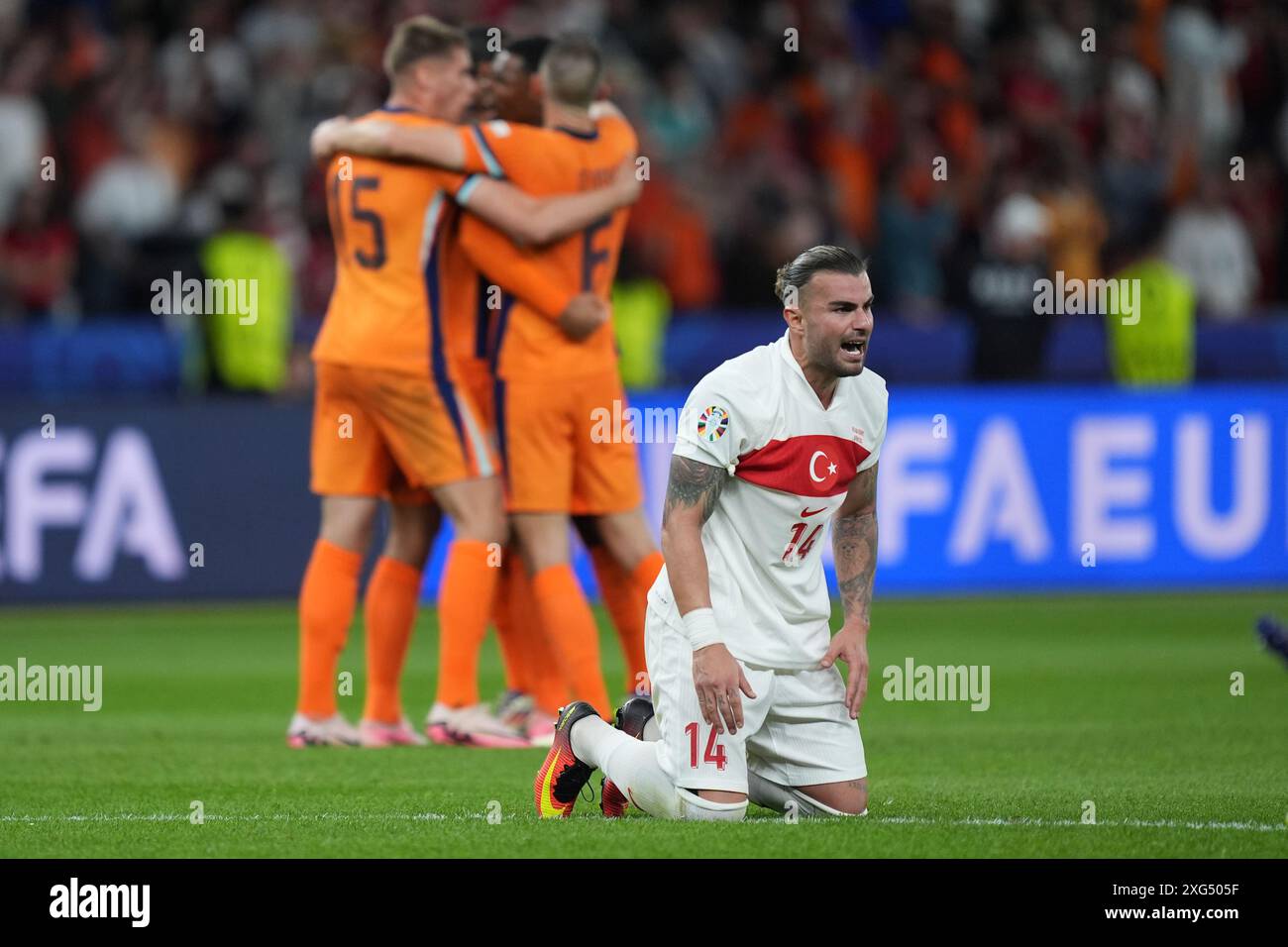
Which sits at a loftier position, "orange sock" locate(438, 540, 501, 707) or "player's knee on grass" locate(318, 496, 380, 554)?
"player's knee on grass" locate(318, 496, 380, 554)

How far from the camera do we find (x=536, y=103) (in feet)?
28.2

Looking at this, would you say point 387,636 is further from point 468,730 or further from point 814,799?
point 814,799

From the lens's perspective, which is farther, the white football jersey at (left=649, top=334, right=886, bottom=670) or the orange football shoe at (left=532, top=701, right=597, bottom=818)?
the orange football shoe at (left=532, top=701, right=597, bottom=818)

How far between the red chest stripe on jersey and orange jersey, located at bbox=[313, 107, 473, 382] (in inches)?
87.5

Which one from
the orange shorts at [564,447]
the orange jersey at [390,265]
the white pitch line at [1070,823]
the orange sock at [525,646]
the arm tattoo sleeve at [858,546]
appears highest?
the orange jersey at [390,265]

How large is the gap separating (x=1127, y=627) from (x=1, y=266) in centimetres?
811

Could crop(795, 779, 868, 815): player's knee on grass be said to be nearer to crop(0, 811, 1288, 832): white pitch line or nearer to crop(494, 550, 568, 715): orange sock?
crop(0, 811, 1288, 832): white pitch line

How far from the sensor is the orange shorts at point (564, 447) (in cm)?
826

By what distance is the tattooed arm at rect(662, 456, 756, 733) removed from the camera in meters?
5.89

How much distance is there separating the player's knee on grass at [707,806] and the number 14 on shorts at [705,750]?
0.07 m

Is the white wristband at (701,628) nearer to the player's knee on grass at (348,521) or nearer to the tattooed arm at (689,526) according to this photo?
the tattooed arm at (689,526)

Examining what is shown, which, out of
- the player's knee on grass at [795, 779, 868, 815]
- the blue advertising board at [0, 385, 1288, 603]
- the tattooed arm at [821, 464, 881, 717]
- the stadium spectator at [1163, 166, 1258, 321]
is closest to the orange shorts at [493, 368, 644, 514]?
the tattooed arm at [821, 464, 881, 717]

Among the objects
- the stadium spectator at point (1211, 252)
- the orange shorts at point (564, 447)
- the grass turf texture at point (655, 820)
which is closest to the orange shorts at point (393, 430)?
the orange shorts at point (564, 447)
